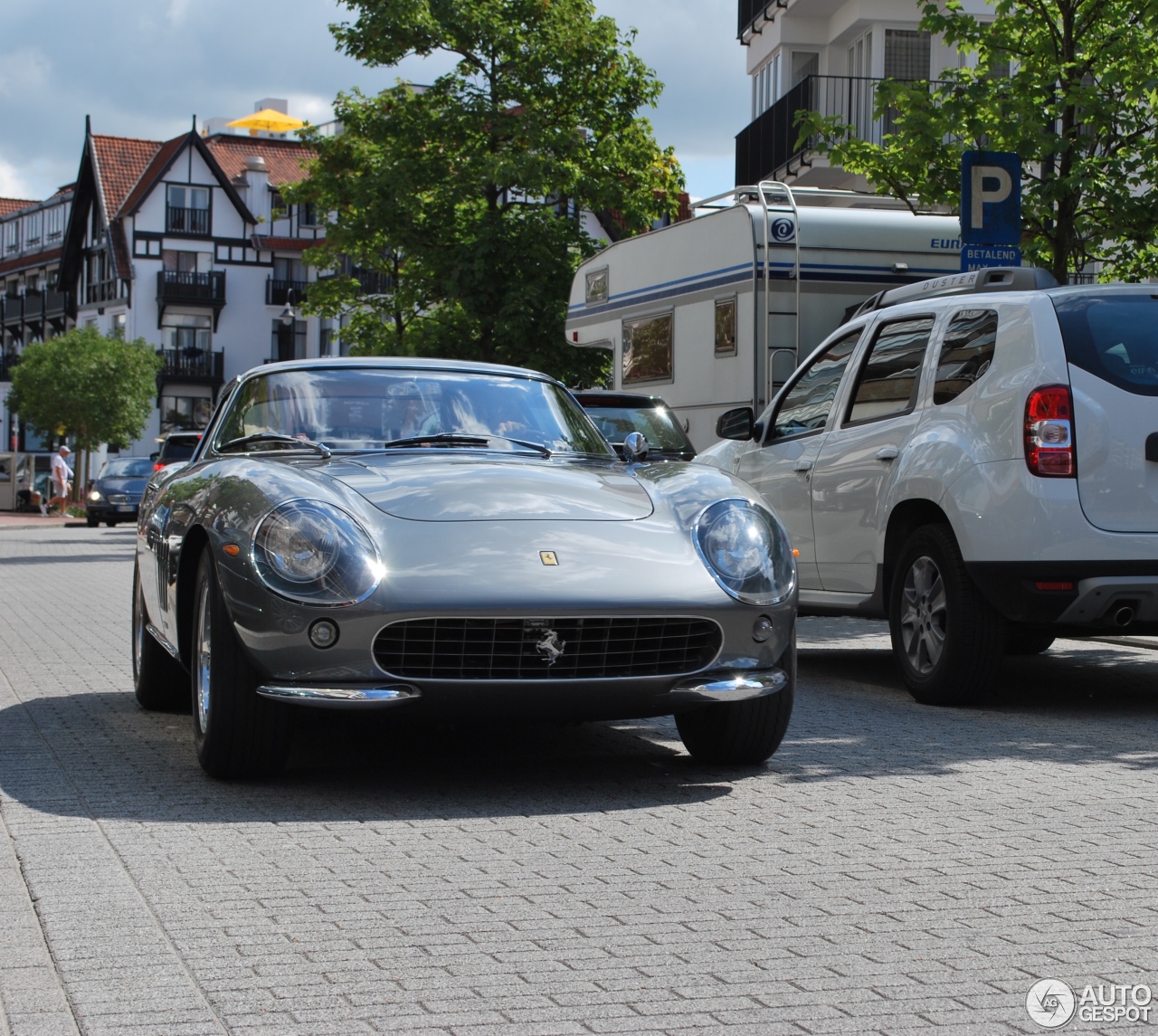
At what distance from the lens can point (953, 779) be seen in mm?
6387

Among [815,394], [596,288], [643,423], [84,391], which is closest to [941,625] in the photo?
[815,394]

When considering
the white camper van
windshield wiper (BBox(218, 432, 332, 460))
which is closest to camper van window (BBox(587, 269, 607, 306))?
the white camper van

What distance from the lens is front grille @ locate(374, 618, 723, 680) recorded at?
5730 millimetres

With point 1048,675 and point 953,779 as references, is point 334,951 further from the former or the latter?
point 1048,675

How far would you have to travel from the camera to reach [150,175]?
81.4 metres

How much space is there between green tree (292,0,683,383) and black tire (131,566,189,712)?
2530 cm

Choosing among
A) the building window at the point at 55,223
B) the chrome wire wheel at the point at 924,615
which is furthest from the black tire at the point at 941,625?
the building window at the point at 55,223

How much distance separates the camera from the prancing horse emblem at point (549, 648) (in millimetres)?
5789

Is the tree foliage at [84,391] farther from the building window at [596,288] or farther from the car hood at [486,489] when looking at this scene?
the car hood at [486,489]

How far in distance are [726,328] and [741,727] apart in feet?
30.6

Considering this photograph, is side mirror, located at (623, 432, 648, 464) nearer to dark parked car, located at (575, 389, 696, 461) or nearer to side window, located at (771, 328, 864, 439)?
side window, located at (771, 328, 864, 439)

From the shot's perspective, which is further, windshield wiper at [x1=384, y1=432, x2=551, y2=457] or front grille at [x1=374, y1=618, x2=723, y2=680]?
windshield wiper at [x1=384, y1=432, x2=551, y2=457]

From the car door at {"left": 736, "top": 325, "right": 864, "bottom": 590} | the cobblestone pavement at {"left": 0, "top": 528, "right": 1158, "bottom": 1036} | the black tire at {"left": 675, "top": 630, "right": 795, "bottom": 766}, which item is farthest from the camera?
the car door at {"left": 736, "top": 325, "right": 864, "bottom": 590}

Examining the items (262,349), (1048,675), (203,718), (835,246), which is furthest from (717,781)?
(262,349)
